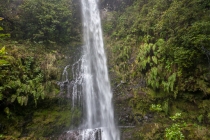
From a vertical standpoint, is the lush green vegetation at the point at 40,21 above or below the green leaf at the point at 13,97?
above

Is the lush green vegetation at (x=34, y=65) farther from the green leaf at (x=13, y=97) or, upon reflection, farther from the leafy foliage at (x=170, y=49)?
the leafy foliage at (x=170, y=49)

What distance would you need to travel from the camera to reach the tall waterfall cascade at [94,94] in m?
10.2

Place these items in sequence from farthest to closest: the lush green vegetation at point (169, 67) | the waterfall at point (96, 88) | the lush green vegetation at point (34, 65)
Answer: the waterfall at point (96, 88)
the lush green vegetation at point (34, 65)
the lush green vegetation at point (169, 67)

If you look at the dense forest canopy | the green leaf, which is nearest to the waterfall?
the dense forest canopy

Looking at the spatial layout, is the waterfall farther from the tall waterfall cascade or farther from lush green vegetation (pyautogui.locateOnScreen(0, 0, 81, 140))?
lush green vegetation (pyautogui.locateOnScreen(0, 0, 81, 140))

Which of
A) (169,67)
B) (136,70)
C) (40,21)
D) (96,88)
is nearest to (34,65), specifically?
(96,88)

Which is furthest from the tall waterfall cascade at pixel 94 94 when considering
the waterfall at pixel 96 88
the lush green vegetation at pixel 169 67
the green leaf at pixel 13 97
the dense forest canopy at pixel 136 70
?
the green leaf at pixel 13 97

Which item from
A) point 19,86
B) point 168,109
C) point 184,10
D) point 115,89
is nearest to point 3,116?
point 19,86

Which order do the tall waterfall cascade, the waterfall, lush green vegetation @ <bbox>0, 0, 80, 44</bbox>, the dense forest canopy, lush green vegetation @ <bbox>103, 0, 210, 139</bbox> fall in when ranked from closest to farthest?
lush green vegetation @ <bbox>103, 0, 210, 139</bbox>
the dense forest canopy
the tall waterfall cascade
the waterfall
lush green vegetation @ <bbox>0, 0, 80, 44</bbox>

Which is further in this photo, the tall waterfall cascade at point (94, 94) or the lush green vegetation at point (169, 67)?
the tall waterfall cascade at point (94, 94)

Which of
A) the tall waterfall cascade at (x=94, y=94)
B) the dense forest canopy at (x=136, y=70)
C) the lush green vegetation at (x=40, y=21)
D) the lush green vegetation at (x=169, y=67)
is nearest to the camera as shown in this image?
the lush green vegetation at (x=169, y=67)

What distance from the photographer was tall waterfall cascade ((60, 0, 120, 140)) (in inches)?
404

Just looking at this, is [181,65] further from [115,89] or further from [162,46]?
[115,89]

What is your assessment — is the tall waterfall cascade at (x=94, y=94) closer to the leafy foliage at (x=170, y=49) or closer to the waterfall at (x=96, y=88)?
the waterfall at (x=96, y=88)
